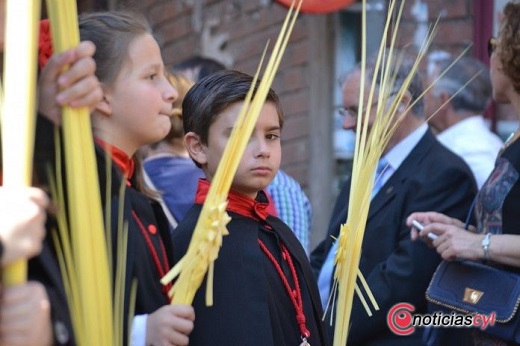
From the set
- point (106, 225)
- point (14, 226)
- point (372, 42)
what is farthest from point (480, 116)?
point (14, 226)

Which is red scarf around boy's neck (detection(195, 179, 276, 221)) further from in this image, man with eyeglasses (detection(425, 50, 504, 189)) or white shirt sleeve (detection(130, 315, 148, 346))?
man with eyeglasses (detection(425, 50, 504, 189))

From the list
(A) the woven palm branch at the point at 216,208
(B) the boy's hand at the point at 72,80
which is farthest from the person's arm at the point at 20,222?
(A) the woven palm branch at the point at 216,208

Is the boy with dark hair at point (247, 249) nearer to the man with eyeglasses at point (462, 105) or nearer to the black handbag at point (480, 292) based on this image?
the black handbag at point (480, 292)

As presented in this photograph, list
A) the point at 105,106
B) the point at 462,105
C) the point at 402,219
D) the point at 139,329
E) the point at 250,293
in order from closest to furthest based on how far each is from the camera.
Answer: the point at 139,329, the point at 105,106, the point at 250,293, the point at 402,219, the point at 462,105

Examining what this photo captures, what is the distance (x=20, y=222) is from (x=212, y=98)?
113 centimetres

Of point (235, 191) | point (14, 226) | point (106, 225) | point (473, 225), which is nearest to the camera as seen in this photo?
point (14, 226)

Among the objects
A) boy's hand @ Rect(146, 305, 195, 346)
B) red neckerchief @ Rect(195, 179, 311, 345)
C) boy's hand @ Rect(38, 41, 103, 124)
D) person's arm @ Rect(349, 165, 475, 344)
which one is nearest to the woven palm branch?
boy's hand @ Rect(146, 305, 195, 346)

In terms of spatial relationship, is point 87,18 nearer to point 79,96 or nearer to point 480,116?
point 79,96

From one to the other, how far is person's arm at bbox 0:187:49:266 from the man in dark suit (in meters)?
1.98

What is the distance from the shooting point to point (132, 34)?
2418mm

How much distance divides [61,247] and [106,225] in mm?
175

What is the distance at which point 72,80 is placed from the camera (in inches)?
72.0

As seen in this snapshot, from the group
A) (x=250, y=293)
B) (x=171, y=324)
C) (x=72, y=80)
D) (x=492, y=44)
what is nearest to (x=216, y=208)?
(x=171, y=324)

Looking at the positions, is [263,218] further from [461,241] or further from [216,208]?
[461,241]
